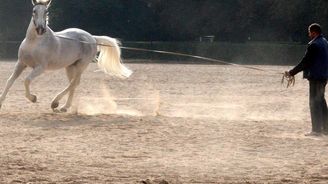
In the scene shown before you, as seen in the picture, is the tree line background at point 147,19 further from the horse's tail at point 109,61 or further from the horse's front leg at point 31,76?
the horse's front leg at point 31,76

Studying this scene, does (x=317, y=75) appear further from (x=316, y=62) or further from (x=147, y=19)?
(x=147, y=19)

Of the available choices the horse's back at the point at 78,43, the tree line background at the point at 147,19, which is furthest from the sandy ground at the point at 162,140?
the tree line background at the point at 147,19

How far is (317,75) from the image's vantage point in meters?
13.1

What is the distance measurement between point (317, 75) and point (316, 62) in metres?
0.23

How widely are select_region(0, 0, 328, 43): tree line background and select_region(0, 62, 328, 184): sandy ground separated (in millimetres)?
40186

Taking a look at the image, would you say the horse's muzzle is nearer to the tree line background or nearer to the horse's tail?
the horse's tail

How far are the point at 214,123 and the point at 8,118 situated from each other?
3.75m

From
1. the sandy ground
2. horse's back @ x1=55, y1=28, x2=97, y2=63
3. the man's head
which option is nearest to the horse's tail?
horse's back @ x1=55, y1=28, x2=97, y2=63

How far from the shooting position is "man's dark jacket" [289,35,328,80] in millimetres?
13148

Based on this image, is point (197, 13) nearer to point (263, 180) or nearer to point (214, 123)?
point (214, 123)

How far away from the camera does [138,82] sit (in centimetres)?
2672

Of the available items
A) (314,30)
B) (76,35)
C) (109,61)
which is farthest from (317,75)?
(109,61)

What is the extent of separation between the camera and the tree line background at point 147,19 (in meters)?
61.5

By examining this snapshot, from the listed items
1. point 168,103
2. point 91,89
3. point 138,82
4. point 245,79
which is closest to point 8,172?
point 168,103
